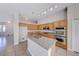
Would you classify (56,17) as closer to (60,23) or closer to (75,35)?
(60,23)

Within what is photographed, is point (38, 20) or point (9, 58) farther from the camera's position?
point (38, 20)

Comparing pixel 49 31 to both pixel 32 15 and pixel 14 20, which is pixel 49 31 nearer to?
pixel 32 15

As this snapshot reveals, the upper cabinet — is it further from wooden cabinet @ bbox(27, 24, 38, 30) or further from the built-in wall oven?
wooden cabinet @ bbox(27, 24, 38, 30)

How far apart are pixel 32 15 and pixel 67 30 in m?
0.79

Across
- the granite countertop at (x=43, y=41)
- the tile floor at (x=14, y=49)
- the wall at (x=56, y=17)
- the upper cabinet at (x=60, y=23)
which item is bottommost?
the tile floor at (x=14, y=49)

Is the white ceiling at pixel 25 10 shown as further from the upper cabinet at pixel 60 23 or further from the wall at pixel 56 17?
the upper cabinet at pixel 60 23

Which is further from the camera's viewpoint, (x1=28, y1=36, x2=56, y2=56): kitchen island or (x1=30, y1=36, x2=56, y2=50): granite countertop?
(x1=30, y1=36, x2=56, y2=50): granite countertop

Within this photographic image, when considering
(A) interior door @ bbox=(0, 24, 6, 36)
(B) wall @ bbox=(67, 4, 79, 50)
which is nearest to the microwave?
(B) wall @ bbox=(67, 4, 79, 50)

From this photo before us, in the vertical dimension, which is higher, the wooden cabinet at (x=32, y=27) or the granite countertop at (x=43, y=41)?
the wooden cabinet at (x=32, y=27)

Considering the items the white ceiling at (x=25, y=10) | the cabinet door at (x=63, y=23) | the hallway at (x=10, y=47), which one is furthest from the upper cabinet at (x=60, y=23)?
the hallway at (x=10, y=47)

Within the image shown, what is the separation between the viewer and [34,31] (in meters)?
1.94

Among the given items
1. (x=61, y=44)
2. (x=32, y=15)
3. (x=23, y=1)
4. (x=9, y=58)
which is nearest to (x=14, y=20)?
(x=32, y=15)

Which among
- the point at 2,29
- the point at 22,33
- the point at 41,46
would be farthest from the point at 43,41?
the point at 2,29

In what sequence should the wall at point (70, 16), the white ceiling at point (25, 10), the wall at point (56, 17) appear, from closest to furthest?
the white ceiling at point (25, 10), the wall at point (56, 17), the wall at point (70, 16)
